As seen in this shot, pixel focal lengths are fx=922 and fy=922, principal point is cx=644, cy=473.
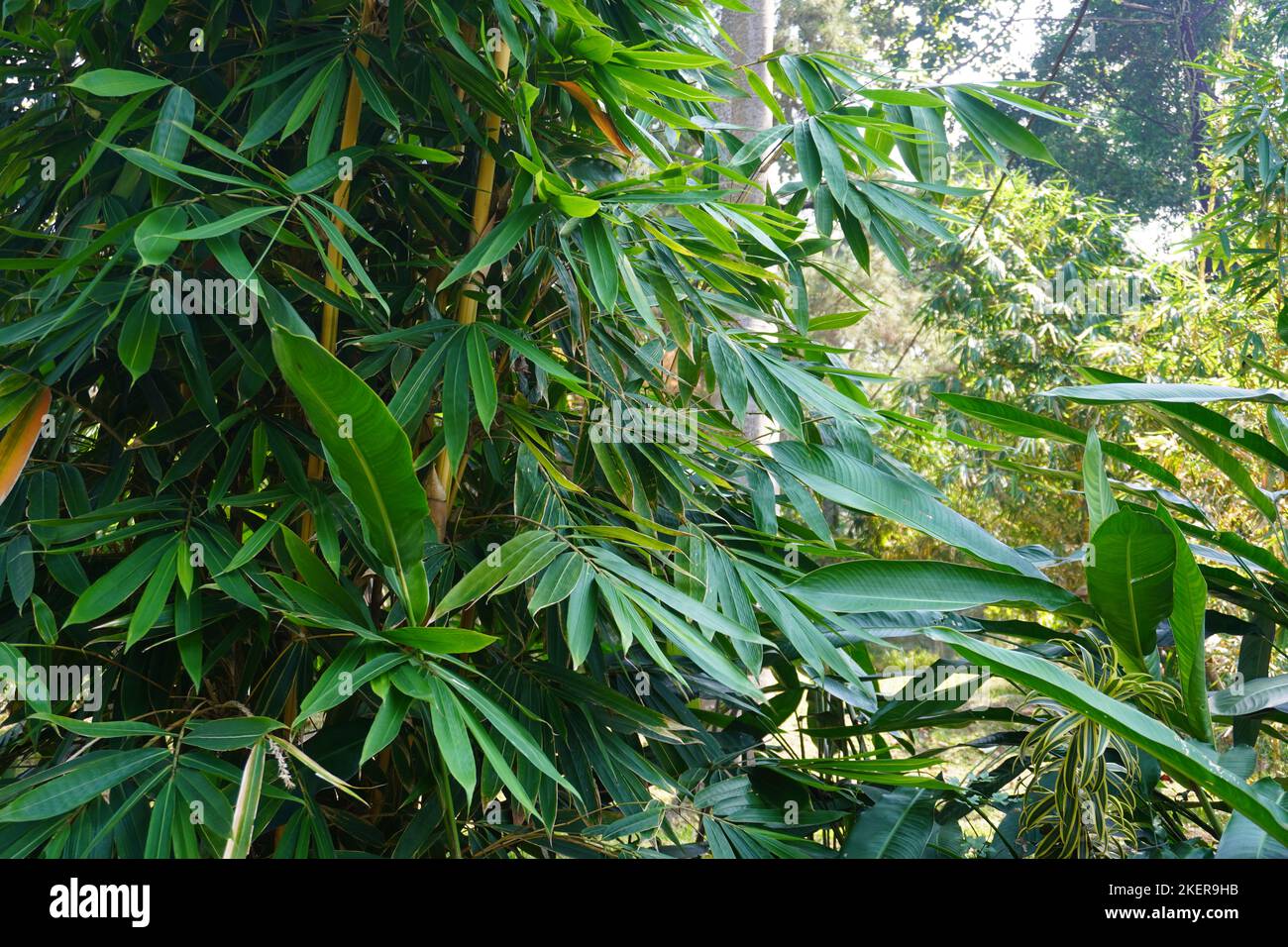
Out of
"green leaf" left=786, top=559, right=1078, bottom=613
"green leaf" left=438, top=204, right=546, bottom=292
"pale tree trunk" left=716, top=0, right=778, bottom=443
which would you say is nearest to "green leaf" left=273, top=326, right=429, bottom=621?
"green leaf" left=438, top=204, right=546, bottom=292

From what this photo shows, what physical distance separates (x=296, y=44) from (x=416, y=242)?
0.87 feet

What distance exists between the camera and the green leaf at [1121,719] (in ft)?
2.01

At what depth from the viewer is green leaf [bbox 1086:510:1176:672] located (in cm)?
74

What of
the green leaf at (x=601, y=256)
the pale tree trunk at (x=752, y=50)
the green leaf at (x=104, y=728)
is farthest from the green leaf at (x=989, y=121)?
the pale tree trunk at (x=752, y=50)

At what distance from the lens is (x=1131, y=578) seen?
767mm

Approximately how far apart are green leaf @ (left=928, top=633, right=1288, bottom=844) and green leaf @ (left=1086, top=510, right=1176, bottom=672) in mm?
151

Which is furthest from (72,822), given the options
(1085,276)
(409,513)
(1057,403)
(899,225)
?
→ (1085,276)

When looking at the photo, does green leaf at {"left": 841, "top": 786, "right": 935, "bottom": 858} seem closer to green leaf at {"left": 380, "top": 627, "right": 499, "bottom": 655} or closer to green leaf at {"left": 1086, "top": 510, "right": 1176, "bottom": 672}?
green leaf at {"left": 1086, "top": 510, "right": 1176, "bottom": 672}

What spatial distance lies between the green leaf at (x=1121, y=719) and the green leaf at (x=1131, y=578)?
0.15m

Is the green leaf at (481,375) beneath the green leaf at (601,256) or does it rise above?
beneath

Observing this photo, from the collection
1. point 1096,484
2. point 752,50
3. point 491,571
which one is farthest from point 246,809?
point 752,50

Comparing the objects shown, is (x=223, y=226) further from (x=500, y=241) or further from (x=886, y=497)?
(x=886, y=497)

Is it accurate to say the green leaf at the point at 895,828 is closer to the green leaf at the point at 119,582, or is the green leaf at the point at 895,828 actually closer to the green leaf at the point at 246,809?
the green leaf at the point at 246,809
